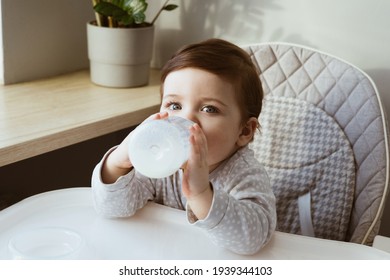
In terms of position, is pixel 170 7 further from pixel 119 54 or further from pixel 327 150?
pixel 327 150

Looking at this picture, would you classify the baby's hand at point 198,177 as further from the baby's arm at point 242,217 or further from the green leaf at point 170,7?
the green leaf at point 170,7

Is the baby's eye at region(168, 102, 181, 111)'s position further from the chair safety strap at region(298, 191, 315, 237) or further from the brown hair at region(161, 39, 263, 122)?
the chair safety strap at region(298, 191, 315, 237)

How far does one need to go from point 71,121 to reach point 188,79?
15.2 inches

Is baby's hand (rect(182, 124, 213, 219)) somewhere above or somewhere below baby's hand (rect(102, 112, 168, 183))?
above

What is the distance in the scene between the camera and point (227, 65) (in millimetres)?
958

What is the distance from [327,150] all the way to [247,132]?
25cm

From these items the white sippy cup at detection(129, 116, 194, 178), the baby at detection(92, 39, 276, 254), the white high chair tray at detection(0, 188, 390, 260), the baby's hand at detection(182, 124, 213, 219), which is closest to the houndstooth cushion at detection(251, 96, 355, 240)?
the baby at detection(92, 39, 276, 254)

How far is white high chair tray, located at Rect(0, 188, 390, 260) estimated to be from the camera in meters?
0.83

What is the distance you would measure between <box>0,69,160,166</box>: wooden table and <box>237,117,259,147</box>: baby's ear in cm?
36

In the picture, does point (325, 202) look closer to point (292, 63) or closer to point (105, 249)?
point (292, 63)

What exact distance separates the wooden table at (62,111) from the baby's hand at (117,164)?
0.70 feet

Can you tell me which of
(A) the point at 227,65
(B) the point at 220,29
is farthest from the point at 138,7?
(A) the point at 227,65
